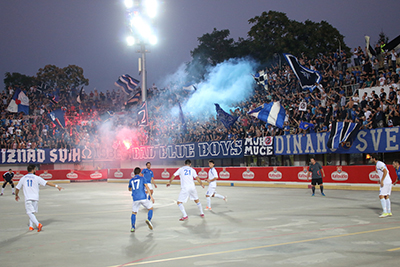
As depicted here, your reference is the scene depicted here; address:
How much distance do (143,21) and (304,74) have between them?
64.8 feet

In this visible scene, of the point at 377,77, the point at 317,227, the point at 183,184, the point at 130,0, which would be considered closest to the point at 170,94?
the point at 130,0

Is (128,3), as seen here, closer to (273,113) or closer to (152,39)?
(152,39)

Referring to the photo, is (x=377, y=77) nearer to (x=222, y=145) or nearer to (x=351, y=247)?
(x=222, y=145)

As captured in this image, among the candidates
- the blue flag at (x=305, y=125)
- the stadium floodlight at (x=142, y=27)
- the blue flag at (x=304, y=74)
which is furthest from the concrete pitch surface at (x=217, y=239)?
the stadium floodlight at (x=142, y=27)

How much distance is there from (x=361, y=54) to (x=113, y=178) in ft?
94.1

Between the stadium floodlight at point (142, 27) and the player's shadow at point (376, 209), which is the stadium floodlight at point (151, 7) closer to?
the stadium floodlight at point (142, 27)

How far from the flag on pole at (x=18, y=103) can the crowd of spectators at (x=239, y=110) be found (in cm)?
88

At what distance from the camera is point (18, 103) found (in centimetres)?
4572

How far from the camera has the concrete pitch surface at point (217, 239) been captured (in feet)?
24.3

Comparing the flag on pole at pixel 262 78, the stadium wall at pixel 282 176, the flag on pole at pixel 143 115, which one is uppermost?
the flag on pole at pixel 262 78

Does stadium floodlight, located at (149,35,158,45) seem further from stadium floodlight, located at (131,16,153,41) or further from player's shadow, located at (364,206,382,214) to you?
player's shadow, located at (364,206,382,214)

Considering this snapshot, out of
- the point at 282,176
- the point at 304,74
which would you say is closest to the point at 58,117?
the point at 282,176

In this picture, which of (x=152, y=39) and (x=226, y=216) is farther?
(x=152, y=39)

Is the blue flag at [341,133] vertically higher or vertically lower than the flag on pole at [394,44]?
lower
